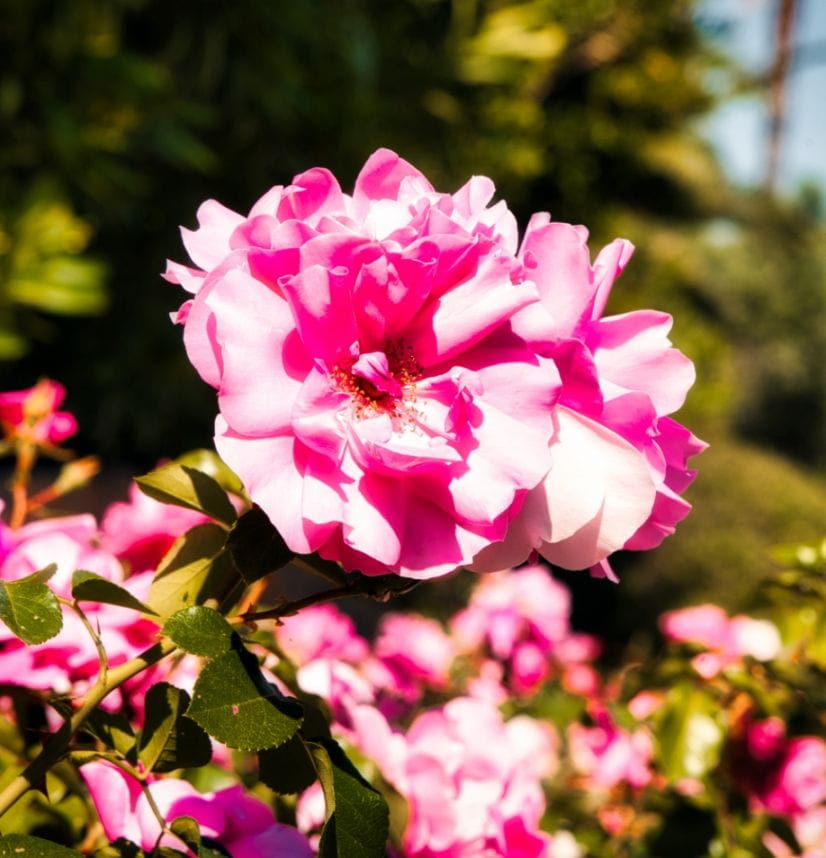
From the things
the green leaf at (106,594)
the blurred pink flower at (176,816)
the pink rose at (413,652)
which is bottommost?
the pink rose at (413,652)

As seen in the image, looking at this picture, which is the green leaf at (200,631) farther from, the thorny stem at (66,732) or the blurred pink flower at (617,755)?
the blurred pink flower at (617,755)

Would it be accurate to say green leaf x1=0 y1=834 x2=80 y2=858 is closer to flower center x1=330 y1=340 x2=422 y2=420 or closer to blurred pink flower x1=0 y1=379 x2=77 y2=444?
flower center x1=330 y1=340 x2=422 y2=420

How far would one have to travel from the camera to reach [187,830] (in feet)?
1.41

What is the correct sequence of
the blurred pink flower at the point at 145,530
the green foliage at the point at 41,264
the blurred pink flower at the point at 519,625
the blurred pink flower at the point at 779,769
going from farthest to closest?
the green foliage at the point at 41,264 → the blurred pink flower at the point at 519,625 → the blurred pink flower at the point at 779,769 → the blurred pink flower at the point at 145,530

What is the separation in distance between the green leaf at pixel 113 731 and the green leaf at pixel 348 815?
0.37ft

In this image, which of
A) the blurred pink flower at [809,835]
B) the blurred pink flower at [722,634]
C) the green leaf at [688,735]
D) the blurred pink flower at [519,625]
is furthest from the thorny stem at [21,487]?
the blurred pink flower at [519,625]

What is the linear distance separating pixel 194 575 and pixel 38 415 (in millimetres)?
401

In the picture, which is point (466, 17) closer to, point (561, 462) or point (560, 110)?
point (560, 110)

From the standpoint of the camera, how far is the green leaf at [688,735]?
0.79 metres

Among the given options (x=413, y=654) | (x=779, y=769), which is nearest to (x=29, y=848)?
(x=779, y=769)

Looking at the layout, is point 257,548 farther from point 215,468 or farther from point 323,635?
point 323,635

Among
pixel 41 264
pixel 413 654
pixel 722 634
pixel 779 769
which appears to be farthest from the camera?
pixel 41 264

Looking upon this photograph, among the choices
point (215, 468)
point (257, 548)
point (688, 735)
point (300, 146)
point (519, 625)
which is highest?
point (257, 548)

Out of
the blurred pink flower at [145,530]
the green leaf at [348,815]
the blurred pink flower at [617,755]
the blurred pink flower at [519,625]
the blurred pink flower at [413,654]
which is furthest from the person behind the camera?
the blurred pink flower at [519,625]
